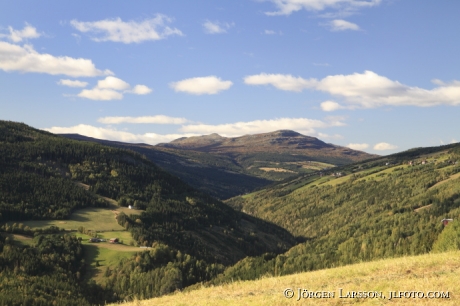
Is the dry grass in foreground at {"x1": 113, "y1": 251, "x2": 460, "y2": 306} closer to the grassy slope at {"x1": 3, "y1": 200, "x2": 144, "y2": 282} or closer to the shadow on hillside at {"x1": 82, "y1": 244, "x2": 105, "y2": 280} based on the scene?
the shadow on hillside at {"x1": 82, "y1": 244, "x2": 105, "y2": 280}

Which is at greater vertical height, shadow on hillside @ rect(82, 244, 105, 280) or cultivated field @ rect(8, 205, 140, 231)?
cultivated field @ rect(8, 205, 140, 231)

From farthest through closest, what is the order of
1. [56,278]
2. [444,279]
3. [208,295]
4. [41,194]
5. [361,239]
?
1. [41,194]
2. [361,239]
3. [56,278]
4. [208,295]
5. [444,279]

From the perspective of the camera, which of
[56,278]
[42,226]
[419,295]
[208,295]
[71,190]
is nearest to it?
[419,295]

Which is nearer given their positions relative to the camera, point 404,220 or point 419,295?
point 419,295

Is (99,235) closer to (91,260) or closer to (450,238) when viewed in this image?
(91,260)

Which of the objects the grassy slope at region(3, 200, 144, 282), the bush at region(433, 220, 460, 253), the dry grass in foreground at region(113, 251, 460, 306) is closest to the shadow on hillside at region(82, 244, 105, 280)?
the grassy slope at region(3, 200, 144, 282)

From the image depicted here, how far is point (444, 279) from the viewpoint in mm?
23156

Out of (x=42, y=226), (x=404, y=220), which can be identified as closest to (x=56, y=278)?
(x=42, y=226)

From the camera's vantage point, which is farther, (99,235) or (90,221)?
(90,221)

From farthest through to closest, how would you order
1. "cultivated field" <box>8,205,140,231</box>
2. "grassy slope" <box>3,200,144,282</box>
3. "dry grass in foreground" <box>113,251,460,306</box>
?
"cultivated field" <box>8,205,140,231</box> < "grassy slope" <box>3,200,144,282</box> < "dry grass in foreground" <box>113,251,460,306</box>

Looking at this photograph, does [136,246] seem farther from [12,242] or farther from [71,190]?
[71,190]

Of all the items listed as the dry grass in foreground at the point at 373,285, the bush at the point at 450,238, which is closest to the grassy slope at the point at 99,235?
the dry grass in foreground at the point at 373,285

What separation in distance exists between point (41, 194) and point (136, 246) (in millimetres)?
80939

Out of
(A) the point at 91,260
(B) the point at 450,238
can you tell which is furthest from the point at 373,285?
(A) the point at 91,260
